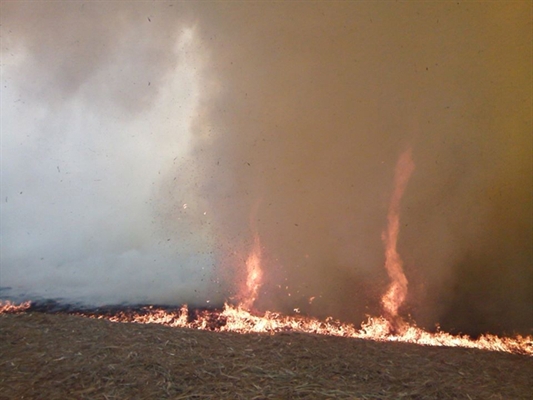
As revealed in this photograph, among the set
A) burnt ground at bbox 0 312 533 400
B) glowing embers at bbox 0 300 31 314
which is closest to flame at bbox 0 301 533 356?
glowing embers at bbox 0 300 31 314

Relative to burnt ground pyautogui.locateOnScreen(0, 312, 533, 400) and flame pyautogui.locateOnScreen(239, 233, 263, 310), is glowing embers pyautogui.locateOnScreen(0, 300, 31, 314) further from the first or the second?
flame pyautogui.locateOnScreen(239, 233, 263, 310)

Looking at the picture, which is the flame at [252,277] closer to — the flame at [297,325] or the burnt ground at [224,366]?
the flame at [297,325]

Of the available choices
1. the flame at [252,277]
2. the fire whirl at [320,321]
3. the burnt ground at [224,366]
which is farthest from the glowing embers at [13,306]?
the flame at [252,277]

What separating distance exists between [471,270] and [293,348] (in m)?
4.43

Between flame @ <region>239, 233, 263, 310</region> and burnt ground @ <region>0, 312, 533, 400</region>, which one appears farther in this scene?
flame @ <region>239, 233, 263, 310</region>

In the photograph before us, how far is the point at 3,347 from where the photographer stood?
4.40m

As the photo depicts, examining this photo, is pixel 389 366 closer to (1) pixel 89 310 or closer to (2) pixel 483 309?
(2) pixel 483 309

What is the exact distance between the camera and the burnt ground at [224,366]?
11.7ft

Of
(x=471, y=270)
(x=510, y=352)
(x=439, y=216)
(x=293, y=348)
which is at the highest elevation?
(x=439, y=216)

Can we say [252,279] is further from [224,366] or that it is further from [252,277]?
[224,366]

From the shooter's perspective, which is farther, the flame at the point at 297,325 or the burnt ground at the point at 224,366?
the flame at the point at 297,325

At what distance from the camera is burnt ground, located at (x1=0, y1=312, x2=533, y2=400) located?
11.7 feet

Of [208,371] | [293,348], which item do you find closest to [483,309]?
[293,348]

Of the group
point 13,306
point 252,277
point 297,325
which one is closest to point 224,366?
point 297,325
